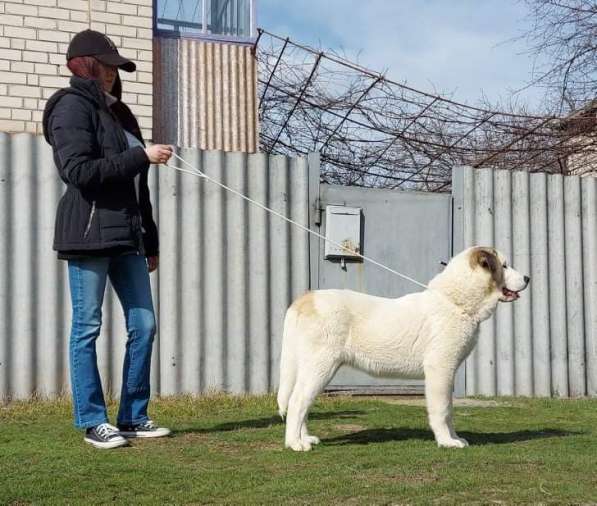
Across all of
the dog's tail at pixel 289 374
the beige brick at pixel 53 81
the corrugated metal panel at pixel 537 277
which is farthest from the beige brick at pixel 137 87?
the dog's tail at pixel 289 374

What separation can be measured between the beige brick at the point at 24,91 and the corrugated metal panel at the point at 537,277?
4970 mm

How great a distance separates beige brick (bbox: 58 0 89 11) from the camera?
1016cm

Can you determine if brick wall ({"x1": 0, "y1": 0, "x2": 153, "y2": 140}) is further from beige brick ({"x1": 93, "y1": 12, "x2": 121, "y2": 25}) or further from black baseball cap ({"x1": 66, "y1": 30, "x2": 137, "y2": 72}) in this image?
black baseball cap ({"x1": 66, "y1": 30, "x2": 137, "y2": 72})

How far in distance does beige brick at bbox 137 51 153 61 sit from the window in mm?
492

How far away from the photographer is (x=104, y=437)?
4.98m

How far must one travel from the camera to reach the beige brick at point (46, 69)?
999 cm

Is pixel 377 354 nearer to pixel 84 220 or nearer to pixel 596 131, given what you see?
pixel 84 220

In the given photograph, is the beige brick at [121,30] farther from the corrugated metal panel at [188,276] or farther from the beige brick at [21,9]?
the corrugated metal panel at [188,276]

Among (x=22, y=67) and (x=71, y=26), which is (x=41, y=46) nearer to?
(x=22, y=67)

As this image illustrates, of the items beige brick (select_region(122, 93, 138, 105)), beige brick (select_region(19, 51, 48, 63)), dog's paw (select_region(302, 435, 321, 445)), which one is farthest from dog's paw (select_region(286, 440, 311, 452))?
beige brick (select_region(19, 51, 48, 63))

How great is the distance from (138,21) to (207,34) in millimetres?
990

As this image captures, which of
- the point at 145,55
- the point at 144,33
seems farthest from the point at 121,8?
the point at 145,55

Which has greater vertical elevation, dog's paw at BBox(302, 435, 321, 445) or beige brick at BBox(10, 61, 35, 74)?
beige brick at BBox(10, 61, 35, 74)

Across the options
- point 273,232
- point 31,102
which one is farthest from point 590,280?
point 31,102
